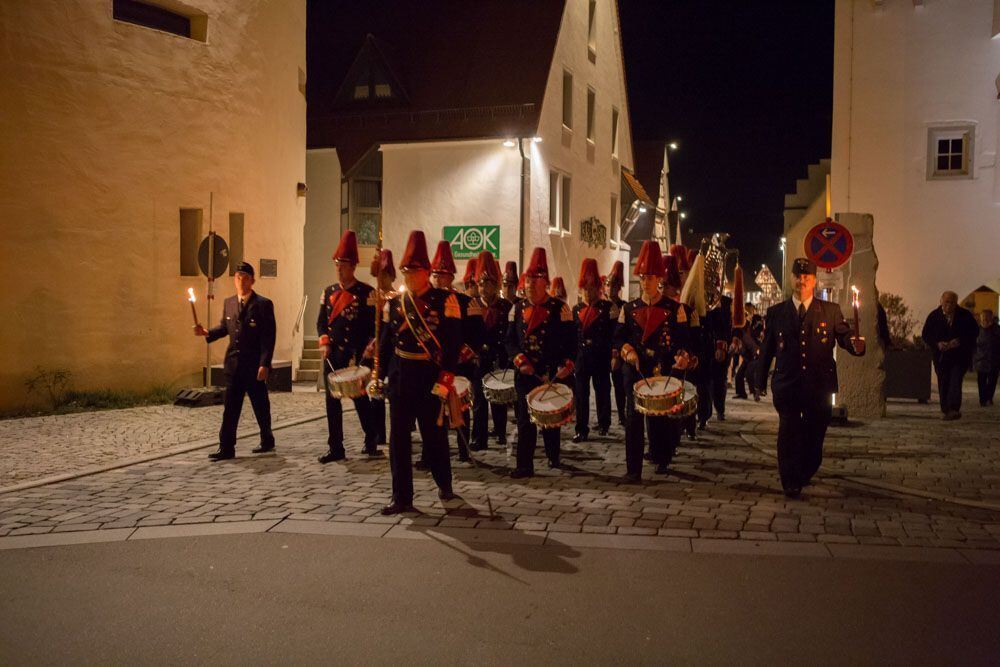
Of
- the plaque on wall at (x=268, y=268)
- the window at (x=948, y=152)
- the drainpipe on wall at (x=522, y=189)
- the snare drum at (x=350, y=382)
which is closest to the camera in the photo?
the snare drum at (x=350, y=382)

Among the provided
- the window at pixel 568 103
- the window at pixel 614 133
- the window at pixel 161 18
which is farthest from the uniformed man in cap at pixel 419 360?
the window at pixel 614 133

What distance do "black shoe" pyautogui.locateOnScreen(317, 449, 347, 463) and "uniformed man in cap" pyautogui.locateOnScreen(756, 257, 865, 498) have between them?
4.34m

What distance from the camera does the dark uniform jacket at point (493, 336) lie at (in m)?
11.7

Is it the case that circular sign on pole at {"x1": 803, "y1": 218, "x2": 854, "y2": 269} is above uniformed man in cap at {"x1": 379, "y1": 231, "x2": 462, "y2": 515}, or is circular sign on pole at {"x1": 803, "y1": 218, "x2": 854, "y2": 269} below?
above

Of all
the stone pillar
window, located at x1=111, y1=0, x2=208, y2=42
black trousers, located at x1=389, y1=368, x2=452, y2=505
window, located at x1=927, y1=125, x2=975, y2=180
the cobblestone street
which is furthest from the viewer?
window, located at x1=927, y1=125, x2=975, y2=180

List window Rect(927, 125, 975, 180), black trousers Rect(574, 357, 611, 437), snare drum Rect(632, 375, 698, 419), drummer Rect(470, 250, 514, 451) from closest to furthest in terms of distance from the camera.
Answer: snare drum Rect(632, 375, 698, 419), drummer Rect(470, 250, 514, 451), black trousers Rect(574, 357, 611, 437), window Rect(927, 125, 975, 180)

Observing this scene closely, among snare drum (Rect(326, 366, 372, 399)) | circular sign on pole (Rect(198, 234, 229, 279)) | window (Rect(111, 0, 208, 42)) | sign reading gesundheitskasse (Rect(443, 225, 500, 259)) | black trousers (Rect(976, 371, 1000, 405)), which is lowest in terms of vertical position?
black trousers (Rect(976, 371, 1000, 405))

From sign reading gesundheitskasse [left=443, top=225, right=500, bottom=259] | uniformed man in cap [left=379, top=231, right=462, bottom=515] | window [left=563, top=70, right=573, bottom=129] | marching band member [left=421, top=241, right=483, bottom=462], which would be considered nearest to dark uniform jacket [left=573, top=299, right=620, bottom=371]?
marching band member [left=421, top=241, right=483, bottom=462]

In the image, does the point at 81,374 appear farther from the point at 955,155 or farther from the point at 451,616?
the point at 955,155

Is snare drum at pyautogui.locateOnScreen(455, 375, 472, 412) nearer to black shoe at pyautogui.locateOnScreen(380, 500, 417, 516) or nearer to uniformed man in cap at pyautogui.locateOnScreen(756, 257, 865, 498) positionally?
black shoe at pyautogui.locateOnScreen(380, 500, 417, 516)

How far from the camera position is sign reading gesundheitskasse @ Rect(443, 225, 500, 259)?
23938 millimetres

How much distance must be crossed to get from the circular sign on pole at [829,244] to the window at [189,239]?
33.8 ft

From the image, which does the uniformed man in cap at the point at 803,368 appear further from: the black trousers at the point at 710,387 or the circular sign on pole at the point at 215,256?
the circular sign on pole at the point at 215,256

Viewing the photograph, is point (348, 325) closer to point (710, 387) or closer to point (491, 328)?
point (491, 328)
